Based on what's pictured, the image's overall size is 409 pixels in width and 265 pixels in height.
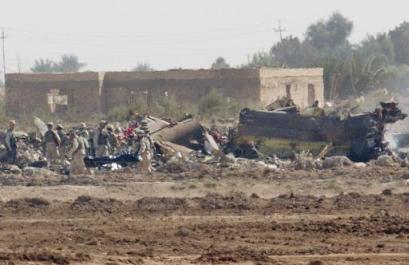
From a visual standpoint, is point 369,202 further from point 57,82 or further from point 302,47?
point 302,47

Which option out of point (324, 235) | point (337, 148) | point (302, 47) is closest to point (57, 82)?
point (337, 148)

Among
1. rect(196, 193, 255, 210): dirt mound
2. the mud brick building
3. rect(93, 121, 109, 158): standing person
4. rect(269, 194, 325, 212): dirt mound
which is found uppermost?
the mud brick building

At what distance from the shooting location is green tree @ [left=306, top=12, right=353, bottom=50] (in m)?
126

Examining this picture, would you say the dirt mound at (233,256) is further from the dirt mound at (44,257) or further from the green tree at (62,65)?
the green tree at (62,65)

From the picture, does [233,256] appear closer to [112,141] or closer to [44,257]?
[44,257]

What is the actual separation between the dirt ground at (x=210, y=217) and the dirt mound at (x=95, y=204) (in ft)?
0.06

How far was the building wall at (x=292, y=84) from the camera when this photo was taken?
53.3m

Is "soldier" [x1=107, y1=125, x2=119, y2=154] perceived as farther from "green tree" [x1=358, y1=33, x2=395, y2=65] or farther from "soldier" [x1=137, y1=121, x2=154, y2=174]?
"green tree" [x1=358, y1=33, x2=395, y2=65]

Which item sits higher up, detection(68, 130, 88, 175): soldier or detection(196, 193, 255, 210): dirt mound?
detection(68, 130, 88, 175): soldier

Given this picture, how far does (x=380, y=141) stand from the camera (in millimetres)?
33375

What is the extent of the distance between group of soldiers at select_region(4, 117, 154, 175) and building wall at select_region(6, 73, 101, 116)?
18.6 metres

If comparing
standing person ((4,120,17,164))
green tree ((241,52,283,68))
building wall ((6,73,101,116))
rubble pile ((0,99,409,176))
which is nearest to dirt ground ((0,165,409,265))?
rubble pile ((0,99,409,176))

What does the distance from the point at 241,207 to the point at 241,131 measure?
12625 millimetres

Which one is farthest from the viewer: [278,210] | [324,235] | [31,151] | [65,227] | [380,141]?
[31,151]
